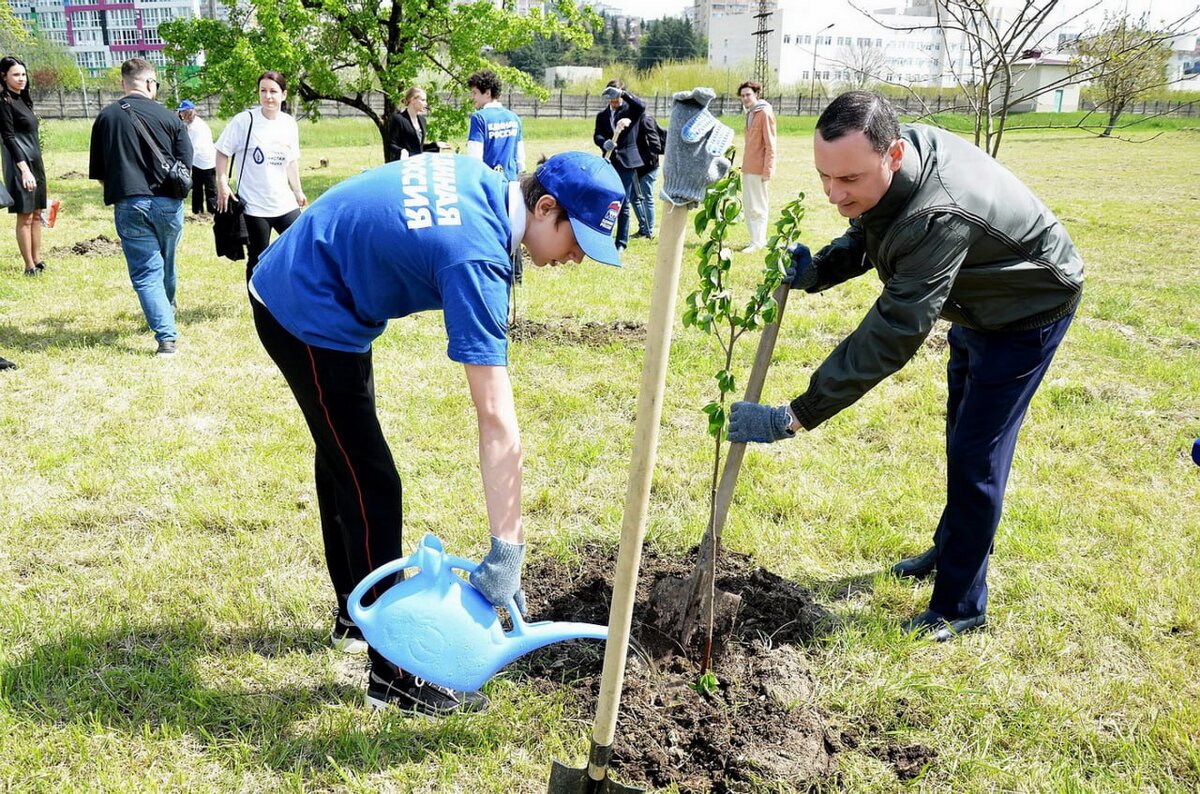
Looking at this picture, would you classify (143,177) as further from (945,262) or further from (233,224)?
(945,262)

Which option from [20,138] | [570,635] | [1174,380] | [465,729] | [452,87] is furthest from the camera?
[452,87]

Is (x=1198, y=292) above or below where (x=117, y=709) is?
above

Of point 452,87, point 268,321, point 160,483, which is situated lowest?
point 160,483

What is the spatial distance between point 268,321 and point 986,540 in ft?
7.77

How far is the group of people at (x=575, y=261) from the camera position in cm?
202

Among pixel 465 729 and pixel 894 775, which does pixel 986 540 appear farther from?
pixel 465 729

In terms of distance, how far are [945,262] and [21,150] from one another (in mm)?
7758

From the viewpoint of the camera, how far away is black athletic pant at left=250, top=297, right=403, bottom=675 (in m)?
2.33

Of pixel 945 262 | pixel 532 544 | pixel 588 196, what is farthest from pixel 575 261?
pixel 532 544

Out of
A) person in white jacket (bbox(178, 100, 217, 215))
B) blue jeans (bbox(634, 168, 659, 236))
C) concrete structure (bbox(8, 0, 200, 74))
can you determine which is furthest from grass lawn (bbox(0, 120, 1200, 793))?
concrete structure (bbox(8, 0, 200, 74))

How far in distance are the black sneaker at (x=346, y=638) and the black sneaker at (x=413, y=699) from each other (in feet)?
0.97

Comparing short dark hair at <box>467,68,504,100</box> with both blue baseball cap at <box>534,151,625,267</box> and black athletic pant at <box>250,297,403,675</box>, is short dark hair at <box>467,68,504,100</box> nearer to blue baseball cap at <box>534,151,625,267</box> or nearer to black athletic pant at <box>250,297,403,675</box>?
black athletic pant at <box>250,297,403,675</box>

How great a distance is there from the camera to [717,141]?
62.5 inches

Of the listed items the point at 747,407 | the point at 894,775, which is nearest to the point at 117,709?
the point at 747,407
